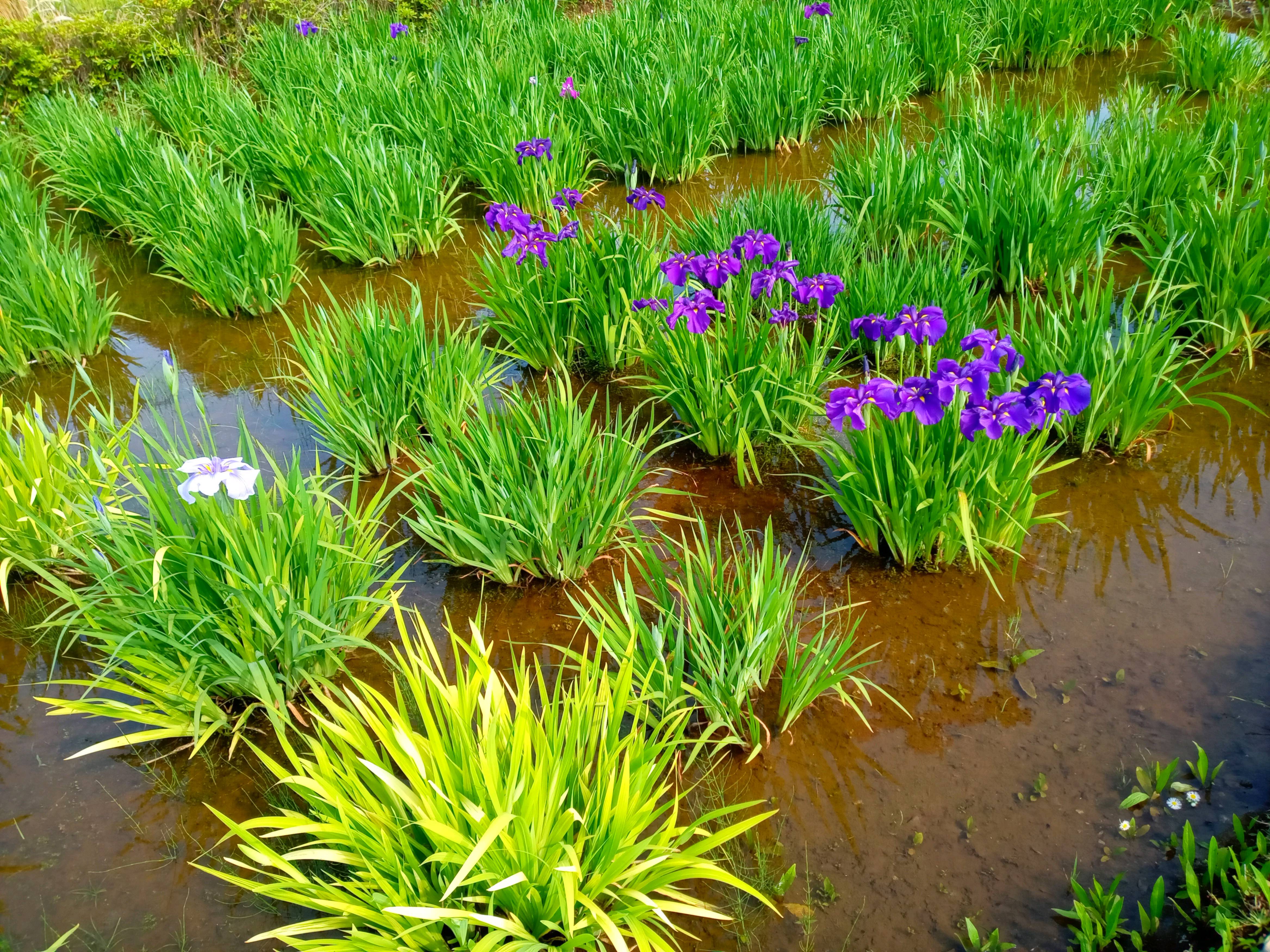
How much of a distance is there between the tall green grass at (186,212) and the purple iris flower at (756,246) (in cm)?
260

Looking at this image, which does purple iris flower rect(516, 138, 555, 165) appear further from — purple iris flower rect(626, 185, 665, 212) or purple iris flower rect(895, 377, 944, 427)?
purple iris flower rect(895, 377, 944, 427)

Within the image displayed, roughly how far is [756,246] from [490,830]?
2.23 metres

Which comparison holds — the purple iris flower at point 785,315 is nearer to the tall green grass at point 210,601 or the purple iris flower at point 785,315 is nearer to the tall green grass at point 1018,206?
the tall green grass at point 1018,206

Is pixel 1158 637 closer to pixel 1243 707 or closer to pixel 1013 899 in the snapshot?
pixel 1243 707

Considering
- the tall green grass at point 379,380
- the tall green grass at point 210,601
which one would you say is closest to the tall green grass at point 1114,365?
the tall green grass at point 379,380

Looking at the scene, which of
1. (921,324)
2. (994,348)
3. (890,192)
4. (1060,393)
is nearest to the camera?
(1060,393)

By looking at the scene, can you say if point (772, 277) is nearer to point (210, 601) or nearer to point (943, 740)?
point (943, 740)

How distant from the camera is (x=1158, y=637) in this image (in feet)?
7.70

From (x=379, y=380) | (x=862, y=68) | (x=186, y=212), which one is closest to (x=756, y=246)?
(x=379, y=380)

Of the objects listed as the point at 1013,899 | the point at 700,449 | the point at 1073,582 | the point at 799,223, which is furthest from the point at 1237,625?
the point at 799,223

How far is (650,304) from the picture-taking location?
3.22 meters

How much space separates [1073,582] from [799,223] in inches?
78.1

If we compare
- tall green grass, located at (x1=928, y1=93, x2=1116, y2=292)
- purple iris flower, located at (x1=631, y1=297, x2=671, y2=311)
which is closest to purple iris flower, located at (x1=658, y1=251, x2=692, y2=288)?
purple iris flower, located at (x1=631, y1=297, x2=671, y2=311)

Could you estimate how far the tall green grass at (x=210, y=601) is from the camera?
2.17 metres
